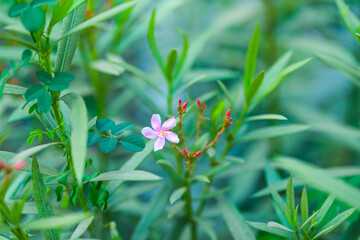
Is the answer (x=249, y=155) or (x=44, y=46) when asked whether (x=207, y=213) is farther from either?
(x=44, y=46)

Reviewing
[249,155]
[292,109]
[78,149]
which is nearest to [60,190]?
[78,149]

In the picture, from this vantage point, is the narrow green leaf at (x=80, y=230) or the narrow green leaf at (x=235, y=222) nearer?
the narrow green leaf at (x=80, y=230)

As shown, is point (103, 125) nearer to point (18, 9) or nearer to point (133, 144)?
point (133, 144)

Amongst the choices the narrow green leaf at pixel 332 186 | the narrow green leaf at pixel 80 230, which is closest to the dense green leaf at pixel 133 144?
the narrow green leaf at pixel 80 230

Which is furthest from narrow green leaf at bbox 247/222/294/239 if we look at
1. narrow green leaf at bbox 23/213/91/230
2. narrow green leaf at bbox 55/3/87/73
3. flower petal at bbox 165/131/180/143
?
narrow green leaf at bbox 55/3/87/73

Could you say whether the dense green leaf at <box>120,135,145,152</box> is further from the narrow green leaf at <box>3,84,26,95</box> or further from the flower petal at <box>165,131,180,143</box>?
the narrow green leaf at <box>3,84,26,95</box>

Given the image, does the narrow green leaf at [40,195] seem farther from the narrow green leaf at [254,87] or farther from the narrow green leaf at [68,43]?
the narrow green leaf at [254,87]
